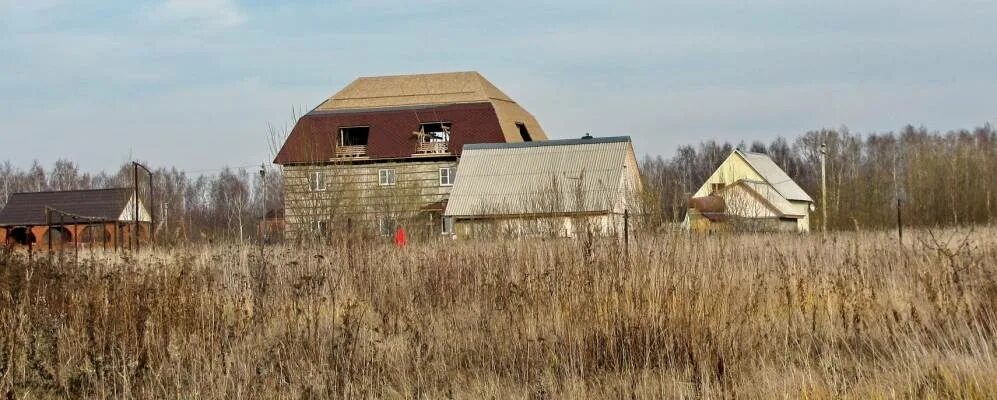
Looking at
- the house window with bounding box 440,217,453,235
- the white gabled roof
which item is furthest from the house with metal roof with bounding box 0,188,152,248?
the white gabled roof

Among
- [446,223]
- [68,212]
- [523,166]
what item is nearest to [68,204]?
[68,212]

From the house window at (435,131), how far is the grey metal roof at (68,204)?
1503cm

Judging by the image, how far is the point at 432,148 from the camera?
46031mm

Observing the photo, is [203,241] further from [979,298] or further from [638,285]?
[979,298]

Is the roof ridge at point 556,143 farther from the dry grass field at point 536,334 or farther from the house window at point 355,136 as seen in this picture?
the dry grass field at point 536,334

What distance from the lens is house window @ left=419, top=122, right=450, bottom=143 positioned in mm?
46312

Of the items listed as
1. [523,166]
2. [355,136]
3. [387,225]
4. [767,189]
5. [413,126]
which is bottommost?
[387,225]

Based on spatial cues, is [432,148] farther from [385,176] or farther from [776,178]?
[776,178]

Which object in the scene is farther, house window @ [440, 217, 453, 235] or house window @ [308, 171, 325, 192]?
house window @ [440, 217, 453, 235]

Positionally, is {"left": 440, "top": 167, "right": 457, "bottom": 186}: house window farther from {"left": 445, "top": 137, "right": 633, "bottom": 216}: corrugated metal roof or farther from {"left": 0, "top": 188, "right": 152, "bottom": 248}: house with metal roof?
{"left": 0, "top": 188, "right": 152, "bottom": 248}: house with metal roof

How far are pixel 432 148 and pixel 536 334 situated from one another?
38.4 m

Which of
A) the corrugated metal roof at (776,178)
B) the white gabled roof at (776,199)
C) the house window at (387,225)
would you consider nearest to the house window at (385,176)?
the white gabled roof at (776,199)

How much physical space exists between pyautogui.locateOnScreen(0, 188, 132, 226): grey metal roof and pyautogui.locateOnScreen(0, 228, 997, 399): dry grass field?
2496 centimetres

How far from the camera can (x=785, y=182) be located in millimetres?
54156
